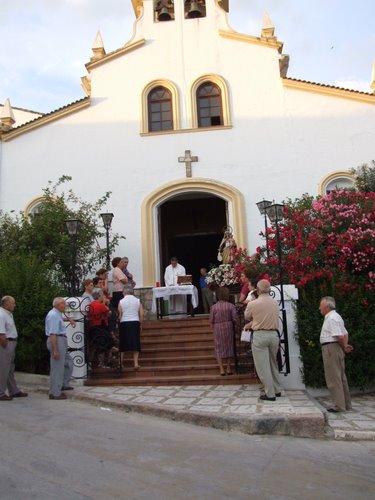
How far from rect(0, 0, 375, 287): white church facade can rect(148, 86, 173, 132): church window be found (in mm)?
33

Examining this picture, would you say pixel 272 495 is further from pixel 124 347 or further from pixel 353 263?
pixel 353 263

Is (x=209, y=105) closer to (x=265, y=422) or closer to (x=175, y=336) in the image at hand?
(x=175, y=336)

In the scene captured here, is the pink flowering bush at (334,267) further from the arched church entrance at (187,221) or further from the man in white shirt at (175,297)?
the arched church entrance at (187,221)

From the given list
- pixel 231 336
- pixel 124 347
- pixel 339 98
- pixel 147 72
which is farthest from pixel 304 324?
pixel 147 72

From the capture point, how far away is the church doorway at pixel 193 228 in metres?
18.5

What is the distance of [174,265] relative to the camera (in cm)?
1362

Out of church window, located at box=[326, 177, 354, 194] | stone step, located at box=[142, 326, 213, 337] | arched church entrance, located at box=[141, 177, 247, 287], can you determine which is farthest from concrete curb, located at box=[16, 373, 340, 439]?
church window, located at box=[326, 177, 354, 194]

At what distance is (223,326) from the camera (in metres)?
9.01

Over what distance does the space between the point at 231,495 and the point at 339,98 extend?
13814 mm

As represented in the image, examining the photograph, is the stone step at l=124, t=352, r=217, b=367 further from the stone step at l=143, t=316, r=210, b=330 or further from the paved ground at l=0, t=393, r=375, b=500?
the paved ground at l=0, t=393, r=375, b=500

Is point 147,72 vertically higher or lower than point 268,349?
higher

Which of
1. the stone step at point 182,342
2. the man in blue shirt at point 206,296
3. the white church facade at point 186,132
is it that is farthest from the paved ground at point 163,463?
the white church facade at point 186,132

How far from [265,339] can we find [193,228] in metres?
11.4

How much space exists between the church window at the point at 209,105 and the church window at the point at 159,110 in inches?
38.1
